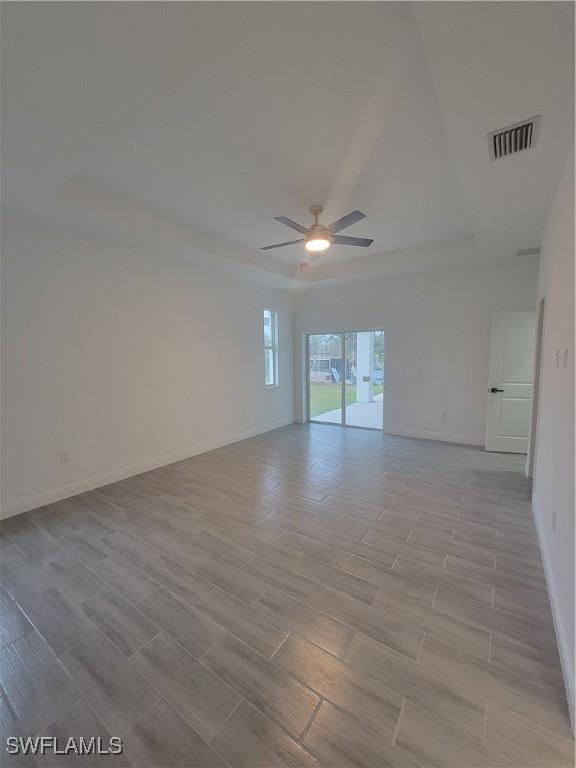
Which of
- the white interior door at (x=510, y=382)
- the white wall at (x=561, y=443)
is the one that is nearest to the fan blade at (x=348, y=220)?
the white wall at (x=561, y=443)

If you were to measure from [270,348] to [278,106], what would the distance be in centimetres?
449

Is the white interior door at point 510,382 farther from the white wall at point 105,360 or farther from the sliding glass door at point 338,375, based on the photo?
the white wall at point 105,360

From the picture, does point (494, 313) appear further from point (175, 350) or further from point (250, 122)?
point (175, 350)

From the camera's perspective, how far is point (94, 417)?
11.8ft

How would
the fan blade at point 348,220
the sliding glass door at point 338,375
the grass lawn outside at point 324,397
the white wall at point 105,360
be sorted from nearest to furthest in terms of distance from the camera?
the fan blade at point 348,220, the white wall at point 105,360, the sliding glass door at point 338,375, the grass lawn outside at point 324,397

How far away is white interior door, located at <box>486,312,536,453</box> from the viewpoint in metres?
4.35

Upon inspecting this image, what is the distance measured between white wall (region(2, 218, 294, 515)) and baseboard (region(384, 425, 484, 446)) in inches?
110

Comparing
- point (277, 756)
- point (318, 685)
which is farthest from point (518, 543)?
point (277, 756)

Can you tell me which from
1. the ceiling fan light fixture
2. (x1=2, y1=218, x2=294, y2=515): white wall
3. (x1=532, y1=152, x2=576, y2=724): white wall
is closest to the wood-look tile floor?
(x1=532, y1=152, x2=576, y2=724): white wall

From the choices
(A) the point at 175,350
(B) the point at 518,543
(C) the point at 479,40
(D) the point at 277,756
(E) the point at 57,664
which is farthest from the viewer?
(A) the point at 175,350

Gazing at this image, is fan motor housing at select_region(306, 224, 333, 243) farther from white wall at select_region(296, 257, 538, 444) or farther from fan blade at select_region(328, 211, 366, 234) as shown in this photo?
white wall at select_region(296, 257, 538, 444)

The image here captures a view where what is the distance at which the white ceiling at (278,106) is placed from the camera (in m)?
1.37

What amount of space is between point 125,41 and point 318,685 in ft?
10.2

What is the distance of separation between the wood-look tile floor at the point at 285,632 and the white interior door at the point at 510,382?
1.75m
